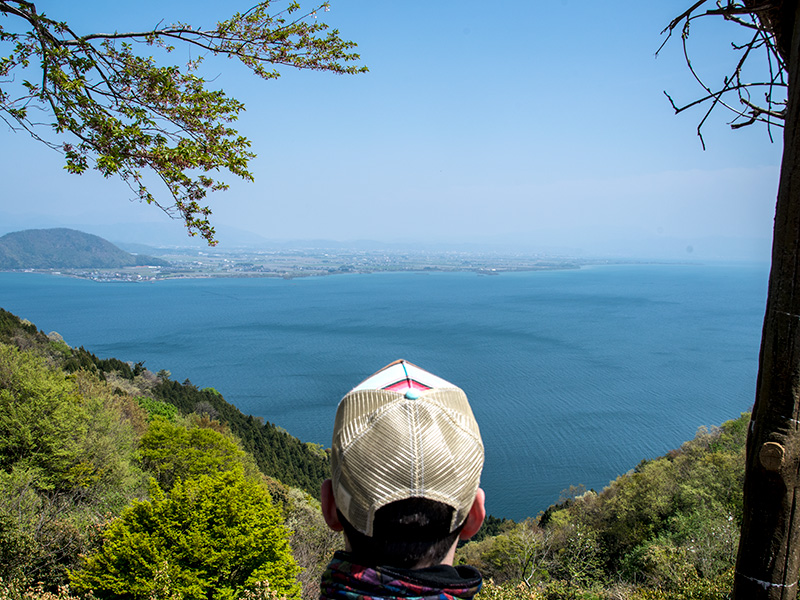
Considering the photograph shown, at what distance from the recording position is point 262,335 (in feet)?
201

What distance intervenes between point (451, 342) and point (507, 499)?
31.6 metres

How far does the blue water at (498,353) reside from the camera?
103 feet

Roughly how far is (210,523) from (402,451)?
9.12 m

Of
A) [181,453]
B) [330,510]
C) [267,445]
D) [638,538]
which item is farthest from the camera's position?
[267,445]

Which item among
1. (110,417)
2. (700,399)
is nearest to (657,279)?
(700,399)

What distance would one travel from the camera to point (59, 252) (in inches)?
7077

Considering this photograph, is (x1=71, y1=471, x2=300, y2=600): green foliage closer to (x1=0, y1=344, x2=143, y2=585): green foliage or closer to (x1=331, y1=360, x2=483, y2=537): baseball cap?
(x1=0, y1=344, x2=143, y2=585): green foliage

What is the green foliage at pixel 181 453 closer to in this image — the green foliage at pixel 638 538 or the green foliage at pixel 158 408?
the green foliage at pixel 158 408

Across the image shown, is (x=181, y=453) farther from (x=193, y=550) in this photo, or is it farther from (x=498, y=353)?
(x=498, y=353)

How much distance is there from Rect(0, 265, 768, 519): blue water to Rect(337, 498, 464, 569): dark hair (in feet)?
83.6

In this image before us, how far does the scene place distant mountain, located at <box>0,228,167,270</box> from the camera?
550 feet

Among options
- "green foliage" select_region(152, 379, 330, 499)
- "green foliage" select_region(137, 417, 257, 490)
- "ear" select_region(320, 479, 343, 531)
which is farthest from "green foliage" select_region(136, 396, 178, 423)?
"ear" select_region(320, 479, 343, 531)

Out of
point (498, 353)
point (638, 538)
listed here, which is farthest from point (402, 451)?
point (498, 353)

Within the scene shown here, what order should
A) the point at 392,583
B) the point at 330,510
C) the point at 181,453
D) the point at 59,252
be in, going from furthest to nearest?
the point at 59,252, the point at 181,453, the point at 330,510, the point at 392,583
